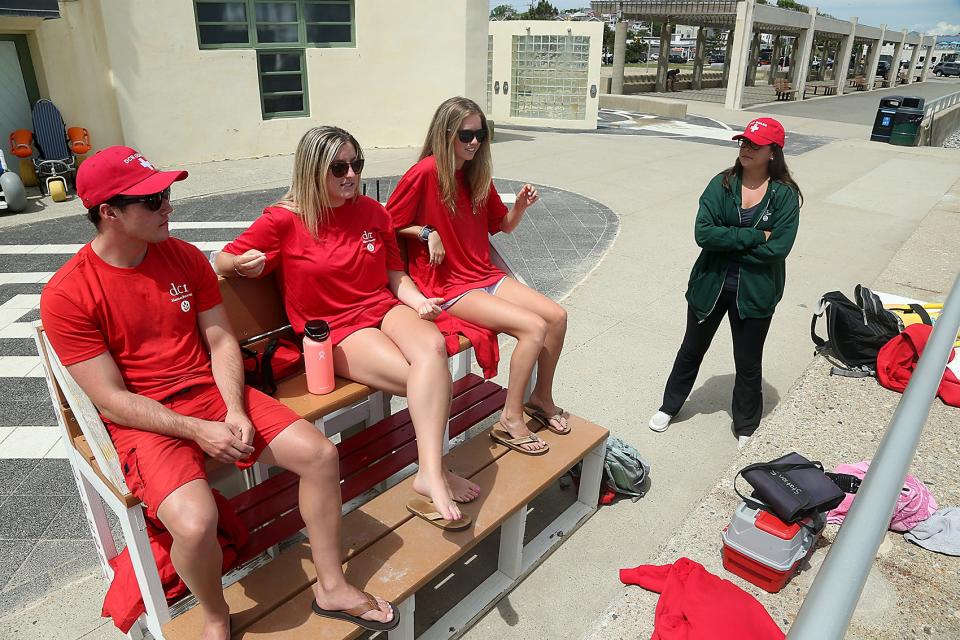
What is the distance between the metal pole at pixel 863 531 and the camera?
837 millimetres

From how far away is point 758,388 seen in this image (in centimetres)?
405

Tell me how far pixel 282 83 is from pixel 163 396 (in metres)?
11.7

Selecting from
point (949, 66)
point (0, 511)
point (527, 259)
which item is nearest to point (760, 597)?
point (0, 511)

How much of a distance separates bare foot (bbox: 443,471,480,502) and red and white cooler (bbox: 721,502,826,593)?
1.09 meters

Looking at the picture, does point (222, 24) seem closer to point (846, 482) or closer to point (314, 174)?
point (314, 174)

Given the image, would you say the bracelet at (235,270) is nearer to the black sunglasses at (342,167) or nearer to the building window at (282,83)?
the black sunglasses at (342,167)

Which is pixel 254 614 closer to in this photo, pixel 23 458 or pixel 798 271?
pixel 23 458

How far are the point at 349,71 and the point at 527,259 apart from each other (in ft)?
25.9

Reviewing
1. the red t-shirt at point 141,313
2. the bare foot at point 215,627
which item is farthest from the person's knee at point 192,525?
the red t-shirt at point 141,313

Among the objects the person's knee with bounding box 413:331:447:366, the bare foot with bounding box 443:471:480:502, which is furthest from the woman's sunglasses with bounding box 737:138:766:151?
the bare foot with bounding box 443:471:480:502

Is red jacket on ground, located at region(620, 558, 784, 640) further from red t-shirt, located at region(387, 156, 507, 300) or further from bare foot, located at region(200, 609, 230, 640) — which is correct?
red t-shirt, located at region(387, 156, 507, 300)

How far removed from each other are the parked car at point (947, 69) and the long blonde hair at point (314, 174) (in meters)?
68.9

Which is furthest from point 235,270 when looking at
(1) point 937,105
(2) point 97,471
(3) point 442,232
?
(1) point 937,105

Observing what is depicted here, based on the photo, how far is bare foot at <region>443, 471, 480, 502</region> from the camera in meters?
2.79
